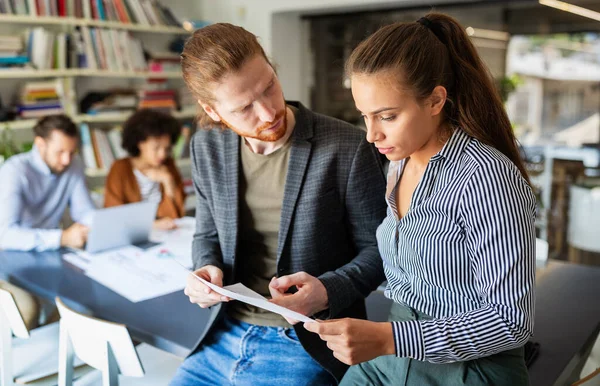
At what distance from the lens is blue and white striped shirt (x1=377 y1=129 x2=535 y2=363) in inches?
41.3

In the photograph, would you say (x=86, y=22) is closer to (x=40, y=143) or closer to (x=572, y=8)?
(x=40, y=143)

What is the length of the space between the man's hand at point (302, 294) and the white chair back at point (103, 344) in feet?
1.31

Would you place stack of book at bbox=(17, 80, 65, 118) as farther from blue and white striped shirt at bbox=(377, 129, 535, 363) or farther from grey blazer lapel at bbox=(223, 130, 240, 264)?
blue and white striped shirt at bbox=(377, 129, 535, 363)

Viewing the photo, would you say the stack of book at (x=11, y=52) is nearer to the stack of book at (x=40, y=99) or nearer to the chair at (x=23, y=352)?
the stack of book at (x=40, y=99)

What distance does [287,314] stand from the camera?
1119 millimetres

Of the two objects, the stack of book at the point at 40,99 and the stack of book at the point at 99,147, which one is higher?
the stack of book at the point at 40,99

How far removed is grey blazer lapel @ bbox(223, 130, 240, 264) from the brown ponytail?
1.76ft

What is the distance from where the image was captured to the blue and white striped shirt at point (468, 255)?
105 cm

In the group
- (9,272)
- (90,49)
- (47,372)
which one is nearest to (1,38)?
(90,49)

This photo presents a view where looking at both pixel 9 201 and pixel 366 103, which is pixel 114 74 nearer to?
pixel 9 201

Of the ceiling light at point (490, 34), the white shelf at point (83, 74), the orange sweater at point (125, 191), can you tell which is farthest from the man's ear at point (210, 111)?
the ceiling light at point (490, 34)

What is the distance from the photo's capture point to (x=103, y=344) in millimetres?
1527

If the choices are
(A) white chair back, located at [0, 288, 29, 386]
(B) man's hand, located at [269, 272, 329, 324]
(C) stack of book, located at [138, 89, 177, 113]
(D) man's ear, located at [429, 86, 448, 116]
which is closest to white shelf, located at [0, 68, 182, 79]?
(C) stack of book, located at [138, 89, 177, 113]

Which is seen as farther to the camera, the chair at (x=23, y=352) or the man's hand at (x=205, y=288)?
the chair at (x=23, y=352)
